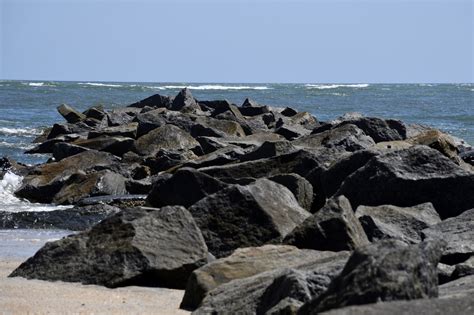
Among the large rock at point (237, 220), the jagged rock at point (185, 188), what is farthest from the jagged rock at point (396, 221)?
the jagged rock at point (185, 188)

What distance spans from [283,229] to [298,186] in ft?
7.23

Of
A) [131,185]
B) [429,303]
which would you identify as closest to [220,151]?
[131,185]

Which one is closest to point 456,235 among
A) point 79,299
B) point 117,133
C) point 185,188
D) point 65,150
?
point 79,299

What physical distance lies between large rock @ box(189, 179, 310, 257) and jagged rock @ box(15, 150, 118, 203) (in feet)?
21.5

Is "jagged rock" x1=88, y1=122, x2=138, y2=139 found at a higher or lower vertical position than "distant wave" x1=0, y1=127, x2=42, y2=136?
higher

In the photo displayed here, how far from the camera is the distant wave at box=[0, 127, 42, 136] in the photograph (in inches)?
1168

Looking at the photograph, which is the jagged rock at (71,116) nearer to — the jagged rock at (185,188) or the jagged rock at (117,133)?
the jagged rock at (117,133)

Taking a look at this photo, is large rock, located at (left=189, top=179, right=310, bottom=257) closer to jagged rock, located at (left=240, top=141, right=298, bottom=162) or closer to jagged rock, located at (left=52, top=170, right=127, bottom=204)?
jagged rock, located at (left=240, top=141, right=298, bottom=162)

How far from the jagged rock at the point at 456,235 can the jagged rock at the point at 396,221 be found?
208mm

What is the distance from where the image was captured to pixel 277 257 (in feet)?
22.1

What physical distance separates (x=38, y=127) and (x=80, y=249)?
26.3 metres

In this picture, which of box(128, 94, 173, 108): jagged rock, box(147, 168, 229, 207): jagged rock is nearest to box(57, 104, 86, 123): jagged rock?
box(128, 94, 173, 108): jagged rock

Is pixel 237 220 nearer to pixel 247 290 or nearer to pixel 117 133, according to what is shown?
pixel 247 290

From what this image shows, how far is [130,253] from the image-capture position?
7.16 metres
